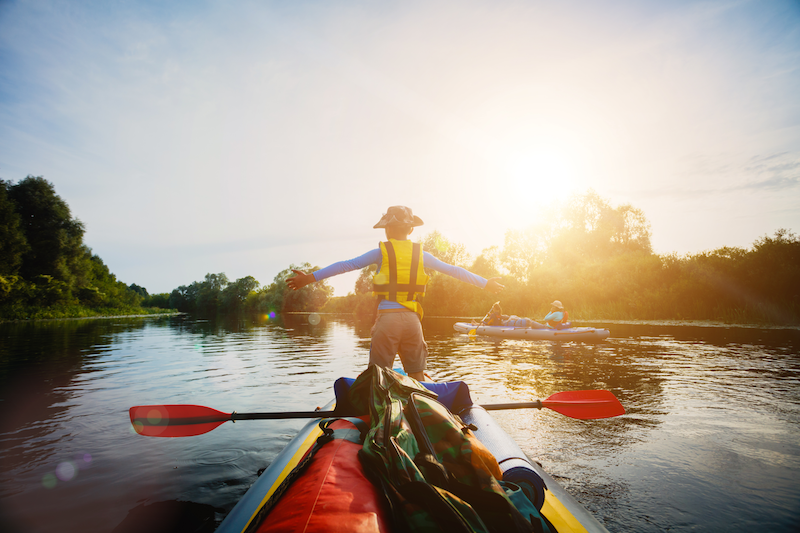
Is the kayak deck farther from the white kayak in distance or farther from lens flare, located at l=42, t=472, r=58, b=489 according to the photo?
the white kayak in distance

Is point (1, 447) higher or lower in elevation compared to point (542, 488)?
lower

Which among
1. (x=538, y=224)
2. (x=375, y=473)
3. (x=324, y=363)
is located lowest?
(x=324, y=363)

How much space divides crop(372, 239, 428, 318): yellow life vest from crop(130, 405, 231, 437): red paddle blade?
178cm

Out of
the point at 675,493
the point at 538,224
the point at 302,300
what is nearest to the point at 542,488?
the point at 675,493

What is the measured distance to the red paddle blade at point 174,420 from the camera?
3.16 m

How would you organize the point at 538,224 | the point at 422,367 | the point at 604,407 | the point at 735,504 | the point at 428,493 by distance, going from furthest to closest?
the point at 538,224, the point at 422,367, the point at 604,407, the point at 735,504, the point at 428,493

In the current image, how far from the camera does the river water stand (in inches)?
104

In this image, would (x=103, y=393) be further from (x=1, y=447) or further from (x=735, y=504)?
(x=735, y=504)

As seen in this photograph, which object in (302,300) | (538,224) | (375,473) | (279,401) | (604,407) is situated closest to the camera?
(375,473)

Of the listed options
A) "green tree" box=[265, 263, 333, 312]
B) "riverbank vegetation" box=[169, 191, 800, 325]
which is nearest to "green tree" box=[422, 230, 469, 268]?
"riverbank vegetation" box=[169, 191, 800, 325]

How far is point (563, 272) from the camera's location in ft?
98.4

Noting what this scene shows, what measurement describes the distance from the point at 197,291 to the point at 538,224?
8318cm

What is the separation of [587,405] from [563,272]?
95.0 feet

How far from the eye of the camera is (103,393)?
6.03 meters
